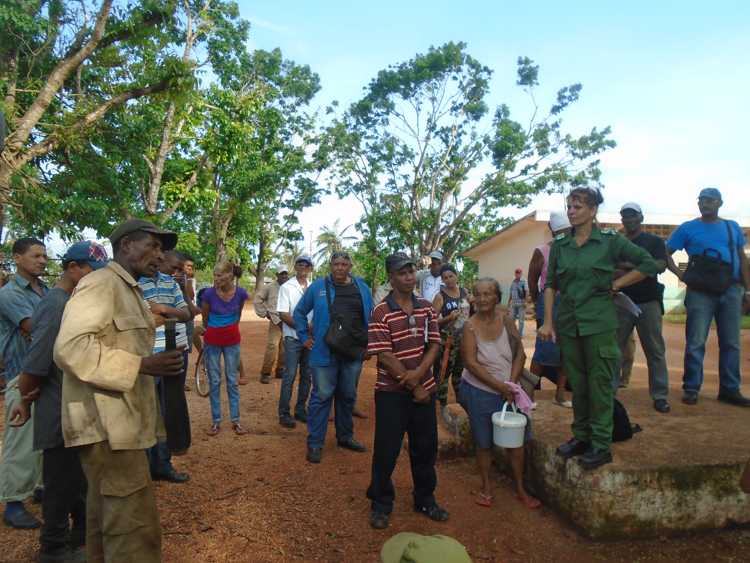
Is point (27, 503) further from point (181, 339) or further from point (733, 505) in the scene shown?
point (733, 505)

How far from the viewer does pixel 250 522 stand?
3541 millimetres

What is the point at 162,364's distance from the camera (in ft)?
7.33

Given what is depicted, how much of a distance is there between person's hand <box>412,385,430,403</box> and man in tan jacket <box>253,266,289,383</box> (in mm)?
4353

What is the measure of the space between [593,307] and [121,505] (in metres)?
2.87

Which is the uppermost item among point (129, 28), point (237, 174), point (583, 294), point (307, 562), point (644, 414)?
point (129, 28)

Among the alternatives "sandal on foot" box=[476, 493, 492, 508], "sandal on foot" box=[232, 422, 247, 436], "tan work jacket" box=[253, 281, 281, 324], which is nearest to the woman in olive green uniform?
"sandal on foot" box=[476, 493, 492, 508]

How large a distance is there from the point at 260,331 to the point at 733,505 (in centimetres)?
1363

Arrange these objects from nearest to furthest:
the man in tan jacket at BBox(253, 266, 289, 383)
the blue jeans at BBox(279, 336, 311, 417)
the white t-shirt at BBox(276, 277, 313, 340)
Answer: the blue jeans at BBox(279, 336, 311, 417)
the white t-shirt at BBox(276, 277, 313, 340)
the man in tan jacket at BBox(253, 266, 289, 383)

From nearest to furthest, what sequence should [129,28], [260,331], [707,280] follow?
[707,280] → [129,28] → [260,331]

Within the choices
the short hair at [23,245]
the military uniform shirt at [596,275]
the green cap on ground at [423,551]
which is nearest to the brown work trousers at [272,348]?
the short hair at [23,245]

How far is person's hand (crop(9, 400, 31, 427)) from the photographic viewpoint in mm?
2926

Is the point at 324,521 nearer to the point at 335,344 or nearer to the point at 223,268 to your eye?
the point at 335,344

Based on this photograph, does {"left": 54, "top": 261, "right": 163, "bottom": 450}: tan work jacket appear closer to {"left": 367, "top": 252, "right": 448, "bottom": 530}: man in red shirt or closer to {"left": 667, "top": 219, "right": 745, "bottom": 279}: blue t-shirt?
{"left": 367, "top": 252, "right": 448, "bottom": 530}: man in red shirt

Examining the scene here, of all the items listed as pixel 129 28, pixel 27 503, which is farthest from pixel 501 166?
pixel 27 503
